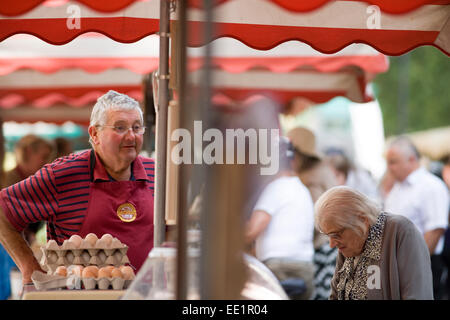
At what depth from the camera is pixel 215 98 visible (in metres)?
1.47

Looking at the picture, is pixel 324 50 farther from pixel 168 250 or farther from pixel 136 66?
pixel 136 66

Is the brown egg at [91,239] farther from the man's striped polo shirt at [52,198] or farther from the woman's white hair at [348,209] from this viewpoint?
the woman's white hair at [348,209]

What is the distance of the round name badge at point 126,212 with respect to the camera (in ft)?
10.0

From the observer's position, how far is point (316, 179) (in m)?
5.74

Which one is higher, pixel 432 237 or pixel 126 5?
pixel 126 5

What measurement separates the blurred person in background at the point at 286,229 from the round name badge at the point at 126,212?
6.26ft

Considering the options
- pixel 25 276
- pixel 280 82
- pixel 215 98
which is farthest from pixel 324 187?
pixel 215 98

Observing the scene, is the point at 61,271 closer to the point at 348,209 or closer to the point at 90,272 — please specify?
the point at 90,272

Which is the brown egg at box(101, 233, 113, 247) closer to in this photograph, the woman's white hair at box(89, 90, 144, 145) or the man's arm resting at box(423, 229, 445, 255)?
the woman's white hair at box(89, 90, 144, 145)

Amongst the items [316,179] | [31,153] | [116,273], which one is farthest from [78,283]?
[316,179]

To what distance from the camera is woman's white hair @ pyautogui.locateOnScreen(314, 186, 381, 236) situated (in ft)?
9.80

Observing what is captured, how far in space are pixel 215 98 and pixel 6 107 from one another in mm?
5536

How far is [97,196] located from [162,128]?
51cm

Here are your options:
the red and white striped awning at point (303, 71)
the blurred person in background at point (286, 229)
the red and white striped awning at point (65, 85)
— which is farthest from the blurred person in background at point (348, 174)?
the red and white striped awning at point (65, 85)
